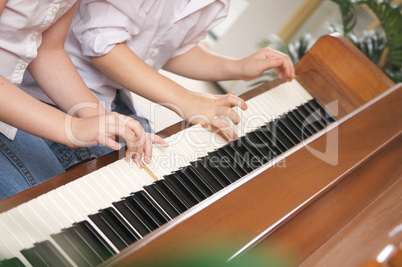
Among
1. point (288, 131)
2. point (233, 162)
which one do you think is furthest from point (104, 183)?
point (288, 131)

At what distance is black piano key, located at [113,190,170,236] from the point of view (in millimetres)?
822

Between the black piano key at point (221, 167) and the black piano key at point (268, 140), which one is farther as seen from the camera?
the black piano key at point (268, 140)

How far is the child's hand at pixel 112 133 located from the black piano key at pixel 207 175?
112 millimetres

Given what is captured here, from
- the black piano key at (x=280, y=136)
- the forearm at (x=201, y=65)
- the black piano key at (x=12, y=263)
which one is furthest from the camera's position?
the forearm at (x=201, y=65)

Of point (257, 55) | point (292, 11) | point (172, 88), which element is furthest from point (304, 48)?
point (172, 88)

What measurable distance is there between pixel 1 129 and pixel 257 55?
2.62ft

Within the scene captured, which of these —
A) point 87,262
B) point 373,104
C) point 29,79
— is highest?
point 373,104

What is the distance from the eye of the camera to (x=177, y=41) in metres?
1.35

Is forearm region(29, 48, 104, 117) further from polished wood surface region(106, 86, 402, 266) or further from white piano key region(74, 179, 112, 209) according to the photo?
polished wood surface region(106, 86, 402, 266)

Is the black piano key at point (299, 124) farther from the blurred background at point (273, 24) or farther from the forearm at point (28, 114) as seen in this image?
the blurred background at point (273, 24)

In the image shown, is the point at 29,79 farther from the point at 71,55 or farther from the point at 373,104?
the point at 373,104

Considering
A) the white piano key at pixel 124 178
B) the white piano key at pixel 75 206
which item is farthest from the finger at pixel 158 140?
the white piano key at pixel 75 206

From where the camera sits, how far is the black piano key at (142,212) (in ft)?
2.70

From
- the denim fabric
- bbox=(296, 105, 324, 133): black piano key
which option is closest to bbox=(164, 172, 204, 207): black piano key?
the denim fabric
